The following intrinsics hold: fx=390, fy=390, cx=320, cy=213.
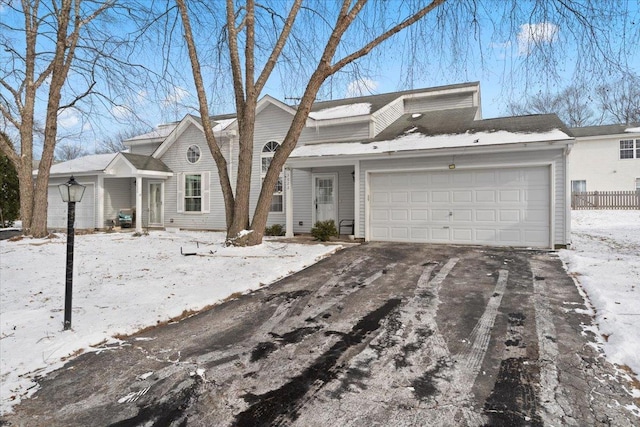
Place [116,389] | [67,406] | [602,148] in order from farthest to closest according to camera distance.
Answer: [602,148], [116,389], [67,406]

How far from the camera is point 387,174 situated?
11398 mm

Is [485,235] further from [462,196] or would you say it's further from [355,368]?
[355,368]

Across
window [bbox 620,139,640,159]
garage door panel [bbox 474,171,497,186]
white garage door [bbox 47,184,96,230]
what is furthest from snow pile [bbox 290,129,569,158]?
window [bbox 620,139,640,159]

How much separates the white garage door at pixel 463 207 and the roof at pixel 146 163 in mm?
9663

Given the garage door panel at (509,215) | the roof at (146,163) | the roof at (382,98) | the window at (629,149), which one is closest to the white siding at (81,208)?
the roof at (146,163)

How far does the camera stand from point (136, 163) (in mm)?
15750

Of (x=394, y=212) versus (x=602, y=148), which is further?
(x=602, y=148)

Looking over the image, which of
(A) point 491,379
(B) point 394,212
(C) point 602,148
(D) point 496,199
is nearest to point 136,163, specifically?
(B) point 394,212

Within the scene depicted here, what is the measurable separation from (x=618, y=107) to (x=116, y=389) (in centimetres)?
4098

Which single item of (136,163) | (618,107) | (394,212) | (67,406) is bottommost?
(67,406)

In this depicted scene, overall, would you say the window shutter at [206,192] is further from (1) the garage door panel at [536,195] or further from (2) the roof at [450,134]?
(1) the garage door panel at [536,195]

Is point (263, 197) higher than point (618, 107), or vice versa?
point (618, 107)

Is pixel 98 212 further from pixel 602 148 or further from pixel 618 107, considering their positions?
pixel 618 107

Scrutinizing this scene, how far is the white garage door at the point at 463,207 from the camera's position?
976cm
